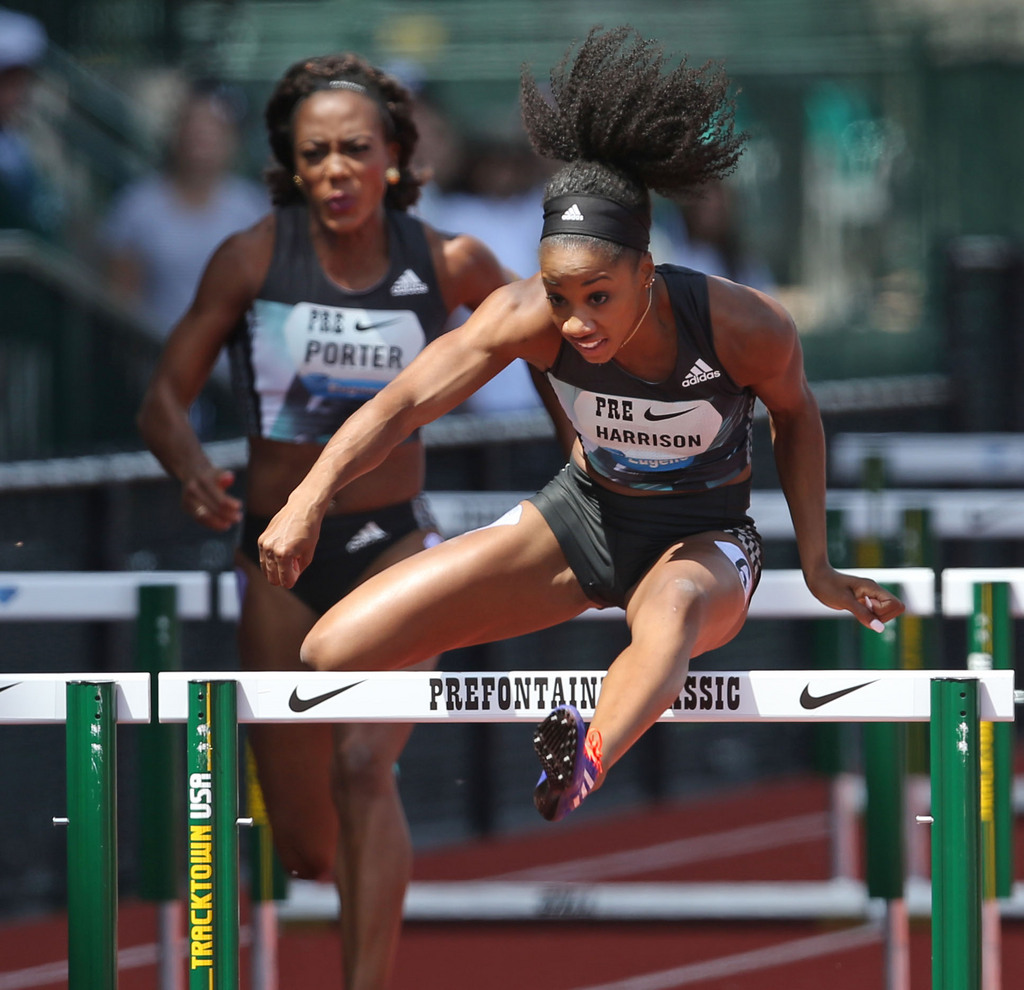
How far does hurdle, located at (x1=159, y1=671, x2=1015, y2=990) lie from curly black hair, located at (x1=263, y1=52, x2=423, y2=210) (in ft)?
5.59

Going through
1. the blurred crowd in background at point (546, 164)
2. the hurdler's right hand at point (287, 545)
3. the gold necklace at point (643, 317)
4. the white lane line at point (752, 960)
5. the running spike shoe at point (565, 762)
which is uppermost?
the blurred crowd in background at point (546, 164)

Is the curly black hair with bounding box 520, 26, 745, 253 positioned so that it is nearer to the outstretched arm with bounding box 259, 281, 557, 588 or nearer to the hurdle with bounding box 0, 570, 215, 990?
the outstretched arm with bounding box 259, 281, 557, 588

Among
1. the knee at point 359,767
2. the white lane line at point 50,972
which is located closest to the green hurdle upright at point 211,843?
the knee at point 359,767

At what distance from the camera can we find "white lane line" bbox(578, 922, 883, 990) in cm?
556

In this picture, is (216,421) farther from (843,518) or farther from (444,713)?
(444,713)

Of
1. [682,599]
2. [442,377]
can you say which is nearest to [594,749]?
[682,599]

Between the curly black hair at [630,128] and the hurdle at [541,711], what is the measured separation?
3.08 ft

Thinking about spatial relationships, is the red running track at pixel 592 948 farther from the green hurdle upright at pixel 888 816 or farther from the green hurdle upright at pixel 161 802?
the green hurdle upright at pixel 161 802

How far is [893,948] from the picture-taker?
4.48 m

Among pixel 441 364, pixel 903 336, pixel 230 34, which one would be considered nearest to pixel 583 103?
pixel 441 364

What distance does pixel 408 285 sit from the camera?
4.49 m

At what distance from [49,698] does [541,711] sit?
2.86 feet

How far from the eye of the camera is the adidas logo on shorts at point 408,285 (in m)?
4.48

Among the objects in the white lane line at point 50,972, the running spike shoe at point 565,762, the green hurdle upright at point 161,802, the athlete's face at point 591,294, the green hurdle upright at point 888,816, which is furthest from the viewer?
the white lane line at point 50,972
